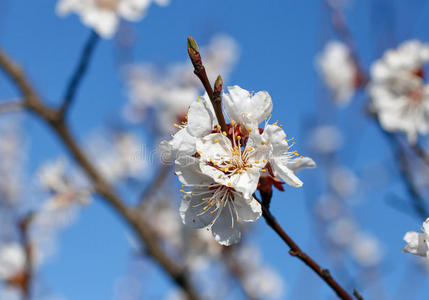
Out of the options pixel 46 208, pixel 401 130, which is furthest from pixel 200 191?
pixel 46 208

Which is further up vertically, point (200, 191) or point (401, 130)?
point (401, 130)

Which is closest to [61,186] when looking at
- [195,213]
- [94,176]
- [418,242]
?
[94,176]

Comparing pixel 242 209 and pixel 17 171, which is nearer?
pixel 242 209

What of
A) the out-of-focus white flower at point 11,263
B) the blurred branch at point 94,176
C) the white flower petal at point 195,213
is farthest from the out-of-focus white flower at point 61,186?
the white flower petal at point 195,213

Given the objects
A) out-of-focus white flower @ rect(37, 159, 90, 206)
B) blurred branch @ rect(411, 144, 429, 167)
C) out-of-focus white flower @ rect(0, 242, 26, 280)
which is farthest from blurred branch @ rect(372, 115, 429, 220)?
out-of-focus white flower @ rect(0, 242, 26, 280)

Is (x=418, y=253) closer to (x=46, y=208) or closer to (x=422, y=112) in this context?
(x=422, y=112)

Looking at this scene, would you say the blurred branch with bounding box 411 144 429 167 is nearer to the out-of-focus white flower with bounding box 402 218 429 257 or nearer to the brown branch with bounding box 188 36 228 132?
the out-of-focus white flower with bounding box 402 218 429 257
